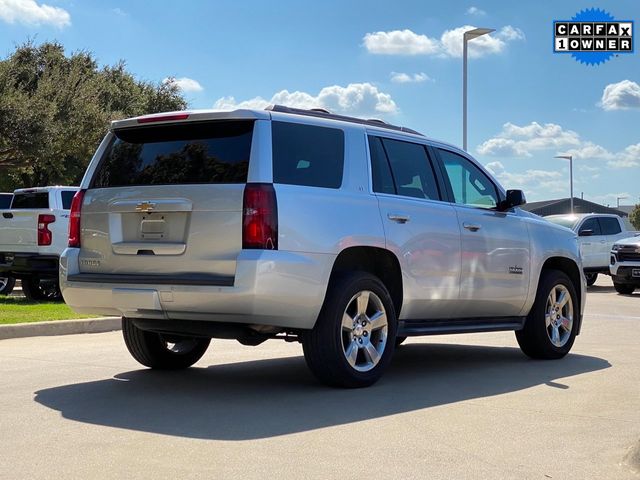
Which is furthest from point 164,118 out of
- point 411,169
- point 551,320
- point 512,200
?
point 551,320

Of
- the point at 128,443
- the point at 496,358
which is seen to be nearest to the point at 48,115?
the point at 496,358

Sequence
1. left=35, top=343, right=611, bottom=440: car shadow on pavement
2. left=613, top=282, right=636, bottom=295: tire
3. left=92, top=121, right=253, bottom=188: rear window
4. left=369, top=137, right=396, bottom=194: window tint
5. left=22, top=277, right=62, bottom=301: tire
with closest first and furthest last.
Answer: left=35, top=343, right=611, bottom=440: car shadow on pavement, left=92, top=121, right=253, bottom=188: rear window, left=369, top=137, right=396, bottom=194: window tint, left=22, top=277, right=62, bottom=301: tire, left=613, top=282, right=636, bottom=295: tire

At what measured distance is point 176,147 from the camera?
681cm

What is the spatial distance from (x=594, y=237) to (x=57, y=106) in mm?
15472

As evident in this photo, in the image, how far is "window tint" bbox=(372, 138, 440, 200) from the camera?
25.0ft

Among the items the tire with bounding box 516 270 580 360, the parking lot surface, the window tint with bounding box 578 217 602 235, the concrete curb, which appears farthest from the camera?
the window tint with bounding box 578 217 602 235

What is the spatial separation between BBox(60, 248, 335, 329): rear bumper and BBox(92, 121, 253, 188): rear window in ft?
2.18

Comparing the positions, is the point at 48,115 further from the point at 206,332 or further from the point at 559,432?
the point at 559,432

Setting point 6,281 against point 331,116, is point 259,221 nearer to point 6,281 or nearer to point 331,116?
point 331,116

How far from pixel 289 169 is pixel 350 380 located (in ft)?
5.30

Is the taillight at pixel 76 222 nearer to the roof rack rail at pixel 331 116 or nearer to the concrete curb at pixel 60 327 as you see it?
the roof rack rail at pixel 331 116

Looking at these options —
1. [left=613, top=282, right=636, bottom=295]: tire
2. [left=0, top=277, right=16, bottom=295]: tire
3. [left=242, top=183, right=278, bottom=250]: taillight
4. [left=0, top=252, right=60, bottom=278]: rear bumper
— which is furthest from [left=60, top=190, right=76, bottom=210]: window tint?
[left=613, top=282, right=636, bottom=295]: tire

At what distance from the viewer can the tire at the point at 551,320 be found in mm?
8930

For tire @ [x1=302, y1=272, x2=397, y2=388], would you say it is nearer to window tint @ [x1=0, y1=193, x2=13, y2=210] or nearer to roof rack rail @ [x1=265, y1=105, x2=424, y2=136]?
roof rack rail @ [x1=265, y1=105, x2=424, y2=136]
